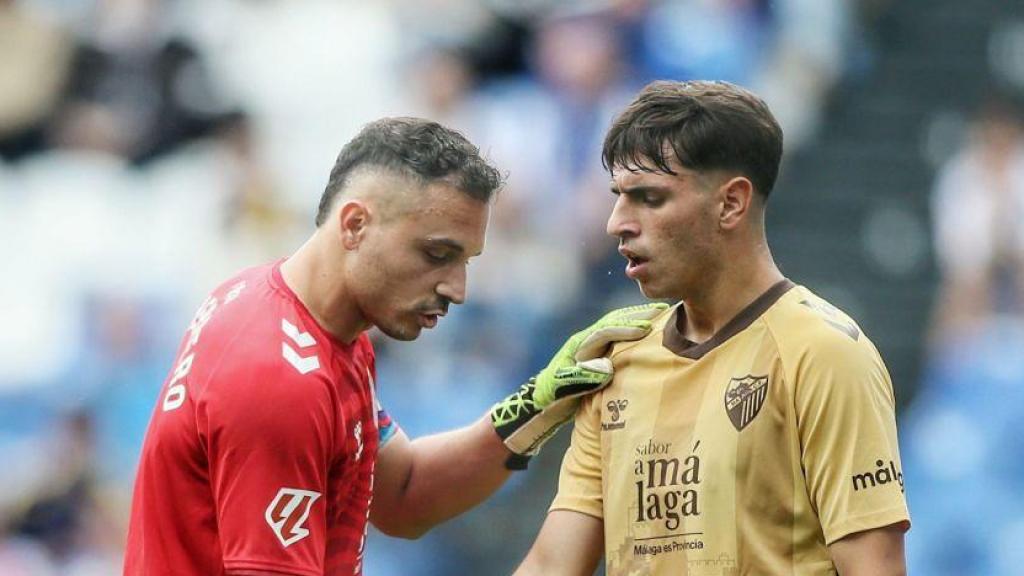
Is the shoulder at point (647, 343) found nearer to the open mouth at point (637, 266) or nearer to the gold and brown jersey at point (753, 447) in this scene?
the gold and brown jersey at point (753, 447)

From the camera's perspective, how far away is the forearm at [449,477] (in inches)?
194

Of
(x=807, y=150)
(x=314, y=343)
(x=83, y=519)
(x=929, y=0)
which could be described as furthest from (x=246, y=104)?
(x=314, y=343)

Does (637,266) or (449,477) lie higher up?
(637,266)

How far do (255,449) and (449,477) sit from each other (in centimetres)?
114

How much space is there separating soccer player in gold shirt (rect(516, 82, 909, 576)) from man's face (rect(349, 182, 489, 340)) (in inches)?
15.1

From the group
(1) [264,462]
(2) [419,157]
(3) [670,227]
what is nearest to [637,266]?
(3) [670,227]

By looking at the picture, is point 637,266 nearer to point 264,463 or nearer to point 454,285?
point 454,285

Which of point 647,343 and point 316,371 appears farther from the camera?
point 647,343

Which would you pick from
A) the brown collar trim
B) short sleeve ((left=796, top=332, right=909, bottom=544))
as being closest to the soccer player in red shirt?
the brown collar trim

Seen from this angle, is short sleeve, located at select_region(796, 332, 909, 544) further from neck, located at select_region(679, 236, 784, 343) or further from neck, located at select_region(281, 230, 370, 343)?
neck, located at select_region(281, 230, 370, 343)

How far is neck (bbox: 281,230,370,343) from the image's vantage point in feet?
13.9

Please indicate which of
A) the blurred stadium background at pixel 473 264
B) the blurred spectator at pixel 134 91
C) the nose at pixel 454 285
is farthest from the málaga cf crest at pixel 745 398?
the blurred spectator at pixel 134 91

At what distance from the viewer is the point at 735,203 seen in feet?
13.7

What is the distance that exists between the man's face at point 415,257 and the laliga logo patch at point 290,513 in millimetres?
520
